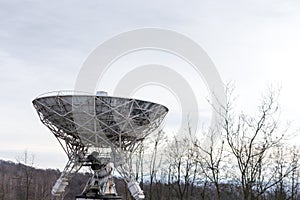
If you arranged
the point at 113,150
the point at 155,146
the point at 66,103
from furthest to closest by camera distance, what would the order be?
the point at 155,146
the point at 113,150
the point at 66,103

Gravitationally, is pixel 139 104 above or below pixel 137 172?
above

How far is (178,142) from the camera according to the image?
3039 cm

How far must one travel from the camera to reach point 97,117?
16.5 meters

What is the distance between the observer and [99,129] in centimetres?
1709

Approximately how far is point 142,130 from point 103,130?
2.21 m

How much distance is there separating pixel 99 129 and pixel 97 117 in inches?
32.3

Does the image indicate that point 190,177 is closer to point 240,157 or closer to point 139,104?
point 139,104

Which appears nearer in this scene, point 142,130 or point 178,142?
point 142,130

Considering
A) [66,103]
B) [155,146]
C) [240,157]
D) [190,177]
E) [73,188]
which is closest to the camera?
[240,157]

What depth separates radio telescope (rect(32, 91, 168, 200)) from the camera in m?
16.4

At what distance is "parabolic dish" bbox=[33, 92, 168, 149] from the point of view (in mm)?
16312

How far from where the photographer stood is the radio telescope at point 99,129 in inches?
647

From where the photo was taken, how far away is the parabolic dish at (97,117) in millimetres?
16312

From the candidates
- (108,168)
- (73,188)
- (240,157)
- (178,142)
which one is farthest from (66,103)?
(73,188)
